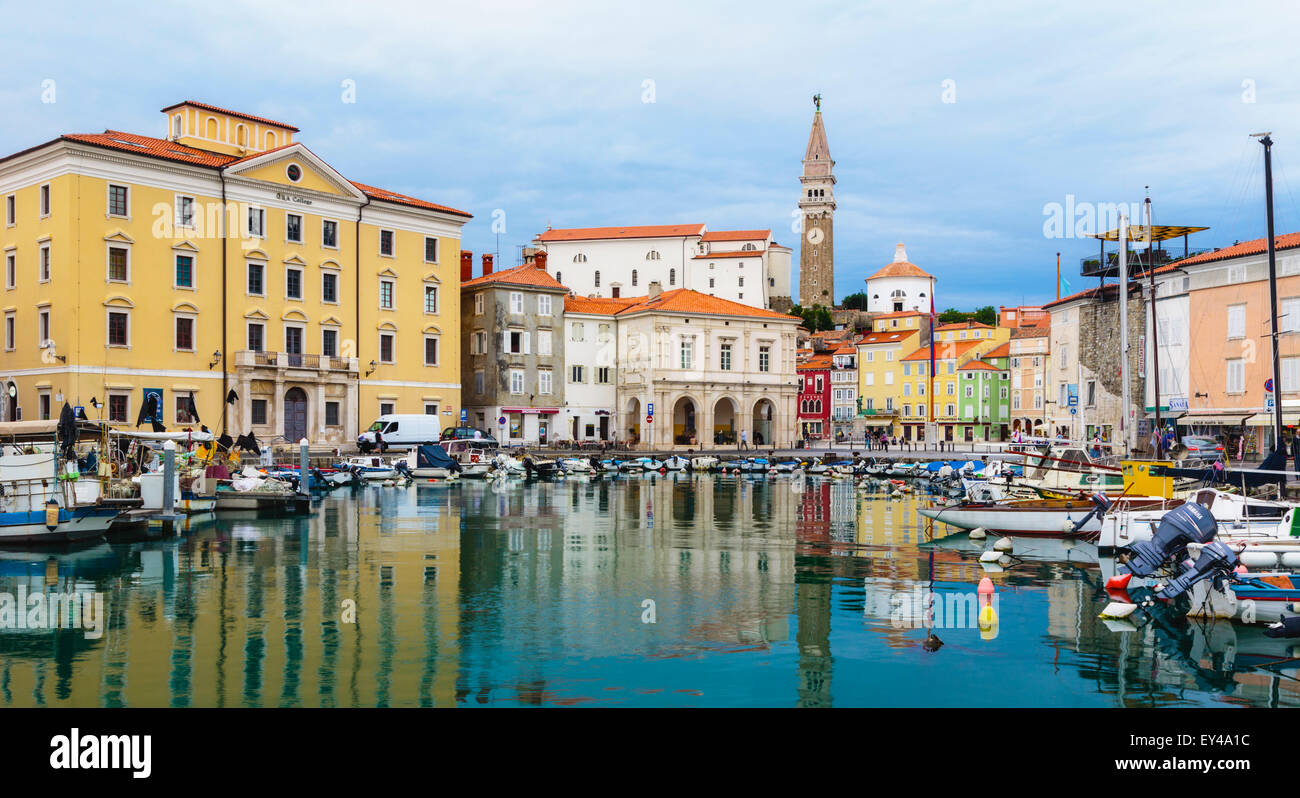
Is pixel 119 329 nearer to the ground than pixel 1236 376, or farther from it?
farther from it

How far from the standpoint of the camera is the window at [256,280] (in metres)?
55.2

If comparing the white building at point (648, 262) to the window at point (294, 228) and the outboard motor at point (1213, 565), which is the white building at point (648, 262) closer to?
the window at point (294, 228)

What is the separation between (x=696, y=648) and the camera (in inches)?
587

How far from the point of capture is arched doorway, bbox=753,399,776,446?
82188 mm

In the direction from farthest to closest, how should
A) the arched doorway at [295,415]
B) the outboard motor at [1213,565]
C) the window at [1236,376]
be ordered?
the arched doorway at [295,415]
the window at [1236,376]
the outboard motor at [1213,565]

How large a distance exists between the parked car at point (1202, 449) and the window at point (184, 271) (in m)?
45.8

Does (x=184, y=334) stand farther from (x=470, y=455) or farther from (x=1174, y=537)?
(x=1174, y=537)

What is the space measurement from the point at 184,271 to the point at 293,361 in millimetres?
6908

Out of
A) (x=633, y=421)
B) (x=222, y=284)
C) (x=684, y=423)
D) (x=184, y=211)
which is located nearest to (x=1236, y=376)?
(x=633, y=421)

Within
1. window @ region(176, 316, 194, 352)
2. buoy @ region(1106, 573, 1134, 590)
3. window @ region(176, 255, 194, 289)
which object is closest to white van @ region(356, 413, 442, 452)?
window @ region(176, 316, 194, 352)

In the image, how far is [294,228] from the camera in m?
56.9

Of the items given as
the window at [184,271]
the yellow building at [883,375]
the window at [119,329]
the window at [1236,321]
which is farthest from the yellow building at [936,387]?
the window at [119,329]

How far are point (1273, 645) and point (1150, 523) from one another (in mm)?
7906
